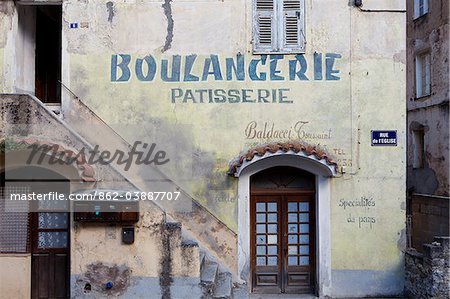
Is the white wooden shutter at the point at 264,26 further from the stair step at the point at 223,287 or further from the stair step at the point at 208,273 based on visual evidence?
the stair step at the point at 223,287

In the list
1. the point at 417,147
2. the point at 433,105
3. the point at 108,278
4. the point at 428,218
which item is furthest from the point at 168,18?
the point at 428,218

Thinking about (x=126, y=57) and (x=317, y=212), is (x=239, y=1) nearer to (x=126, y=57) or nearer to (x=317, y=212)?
(x=126, y=57)

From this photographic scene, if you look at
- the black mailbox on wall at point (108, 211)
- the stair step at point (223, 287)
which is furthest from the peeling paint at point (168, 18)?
the stair step at point (223, 287)

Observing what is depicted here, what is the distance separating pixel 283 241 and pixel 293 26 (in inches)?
182

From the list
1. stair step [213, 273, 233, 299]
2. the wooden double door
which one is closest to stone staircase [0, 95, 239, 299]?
stair step [213, 273, 233, 299]

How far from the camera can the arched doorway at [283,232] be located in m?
11.7

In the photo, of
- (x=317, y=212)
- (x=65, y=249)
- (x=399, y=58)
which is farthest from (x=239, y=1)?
(x=65, y=249)

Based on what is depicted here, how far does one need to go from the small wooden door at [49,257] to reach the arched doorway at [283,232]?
12.7ft

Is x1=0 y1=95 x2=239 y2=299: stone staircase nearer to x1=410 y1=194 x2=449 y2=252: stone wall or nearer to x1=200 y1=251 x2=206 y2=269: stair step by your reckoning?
x1=200 y1=251 x2=206 y2=269: stair step

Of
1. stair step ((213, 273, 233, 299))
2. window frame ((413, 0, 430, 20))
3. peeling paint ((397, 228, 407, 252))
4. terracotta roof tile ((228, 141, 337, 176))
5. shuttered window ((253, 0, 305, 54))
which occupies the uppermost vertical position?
window frame ((413, 0, 430, 20))

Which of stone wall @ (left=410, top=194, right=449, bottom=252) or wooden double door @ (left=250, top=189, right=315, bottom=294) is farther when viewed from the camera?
stone wall @ (left=410, top=194, right=449, bottom=252)

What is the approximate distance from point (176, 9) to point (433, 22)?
8.74 metres

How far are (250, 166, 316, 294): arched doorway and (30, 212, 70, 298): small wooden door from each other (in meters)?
3.87

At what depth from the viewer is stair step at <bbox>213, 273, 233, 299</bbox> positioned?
32.6 ft
